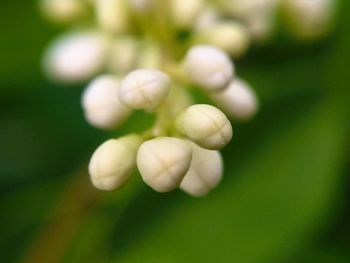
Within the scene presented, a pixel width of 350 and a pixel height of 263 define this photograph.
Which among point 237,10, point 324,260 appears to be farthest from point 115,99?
point 324,260

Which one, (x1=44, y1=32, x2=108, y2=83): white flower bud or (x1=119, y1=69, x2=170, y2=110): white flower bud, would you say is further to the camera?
(x1=44, y1=32, x2=108, y2=83): white flower bud

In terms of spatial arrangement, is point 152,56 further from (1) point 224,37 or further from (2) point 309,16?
(2) point 309,16

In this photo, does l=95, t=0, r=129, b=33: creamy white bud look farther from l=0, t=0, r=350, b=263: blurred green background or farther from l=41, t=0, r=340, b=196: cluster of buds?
l=0, t=0, r=350, b=263: blurred green background

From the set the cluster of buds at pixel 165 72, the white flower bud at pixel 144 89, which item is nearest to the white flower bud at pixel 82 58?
the cluster of buds at pixel 165 72

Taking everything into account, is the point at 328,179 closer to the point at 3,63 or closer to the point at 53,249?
the point at 53,249

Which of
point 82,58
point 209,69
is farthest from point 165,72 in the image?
point 82,58

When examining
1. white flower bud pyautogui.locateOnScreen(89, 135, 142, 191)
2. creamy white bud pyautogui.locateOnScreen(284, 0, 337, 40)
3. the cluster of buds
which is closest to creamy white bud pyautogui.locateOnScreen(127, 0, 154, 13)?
the cluster of buds
